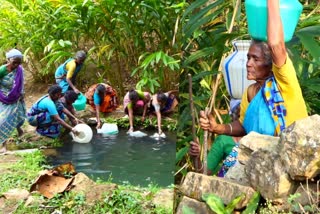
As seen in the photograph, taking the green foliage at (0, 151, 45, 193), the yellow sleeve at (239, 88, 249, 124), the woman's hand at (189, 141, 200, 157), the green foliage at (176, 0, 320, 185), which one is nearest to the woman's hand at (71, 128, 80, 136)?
the green foliage at (0, 151, 45, 193)

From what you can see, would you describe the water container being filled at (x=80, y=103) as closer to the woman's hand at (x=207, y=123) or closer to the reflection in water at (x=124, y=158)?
the reflection in water at (x=124, y=158)

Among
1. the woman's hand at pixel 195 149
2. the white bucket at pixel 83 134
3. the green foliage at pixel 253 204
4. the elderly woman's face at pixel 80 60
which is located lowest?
the green foliage at pixel 253 204

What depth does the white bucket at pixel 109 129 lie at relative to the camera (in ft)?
8.92

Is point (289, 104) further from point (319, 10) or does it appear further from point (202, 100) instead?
point (319, 10)

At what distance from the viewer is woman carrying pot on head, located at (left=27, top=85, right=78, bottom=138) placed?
9.05 ft

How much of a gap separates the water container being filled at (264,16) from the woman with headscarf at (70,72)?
1.21 metres

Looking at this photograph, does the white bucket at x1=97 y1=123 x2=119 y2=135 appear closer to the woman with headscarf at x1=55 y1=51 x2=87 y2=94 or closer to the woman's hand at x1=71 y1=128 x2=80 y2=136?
the woman's hand at x1=71 y1=128 x2=80 y2=136

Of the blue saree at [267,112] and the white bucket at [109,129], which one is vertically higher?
the blue saree at [267,112]

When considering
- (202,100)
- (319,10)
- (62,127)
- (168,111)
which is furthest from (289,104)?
(62,127)

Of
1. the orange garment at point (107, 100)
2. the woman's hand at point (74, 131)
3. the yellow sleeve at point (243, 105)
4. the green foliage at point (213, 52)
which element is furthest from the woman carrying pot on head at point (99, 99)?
the yellow sleeve at point (243, 105)

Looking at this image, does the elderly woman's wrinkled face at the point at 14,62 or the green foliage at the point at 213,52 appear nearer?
the green foliage at the point at 213,52

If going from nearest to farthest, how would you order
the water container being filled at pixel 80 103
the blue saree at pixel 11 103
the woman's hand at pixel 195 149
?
the woman's hand at pixel 195 149 < the water container being filled at pixel 80 103 < the blue saree at pixel 11 103

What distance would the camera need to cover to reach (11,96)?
9.61ft

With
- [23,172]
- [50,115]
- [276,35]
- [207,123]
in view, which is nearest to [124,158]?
[50,115]
